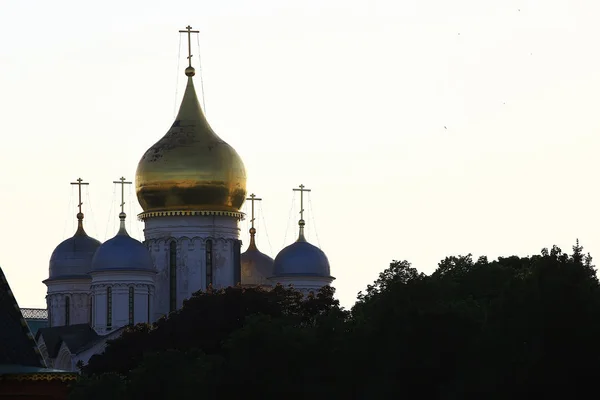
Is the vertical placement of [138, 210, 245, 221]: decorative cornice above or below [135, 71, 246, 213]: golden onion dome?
below

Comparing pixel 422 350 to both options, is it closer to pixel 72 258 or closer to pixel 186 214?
pixel 186 214

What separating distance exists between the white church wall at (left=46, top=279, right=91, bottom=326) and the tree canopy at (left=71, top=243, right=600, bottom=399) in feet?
151

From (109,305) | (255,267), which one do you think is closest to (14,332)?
(109,305)

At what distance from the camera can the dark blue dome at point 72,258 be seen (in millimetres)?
107438

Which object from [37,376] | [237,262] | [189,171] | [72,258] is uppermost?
[189,171]

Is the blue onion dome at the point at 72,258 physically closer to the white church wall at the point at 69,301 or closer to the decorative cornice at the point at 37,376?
the white church wall at the point at 69,301

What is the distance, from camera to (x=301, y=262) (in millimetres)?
103375

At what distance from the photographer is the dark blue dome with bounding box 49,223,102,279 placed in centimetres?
10744

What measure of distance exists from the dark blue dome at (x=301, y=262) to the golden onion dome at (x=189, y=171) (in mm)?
3444

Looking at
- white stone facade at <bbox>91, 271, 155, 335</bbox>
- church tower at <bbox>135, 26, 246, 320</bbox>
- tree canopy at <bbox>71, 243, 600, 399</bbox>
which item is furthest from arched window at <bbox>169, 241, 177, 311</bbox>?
tree canopy at <bbox>71, 243, 600, 399</bbox>

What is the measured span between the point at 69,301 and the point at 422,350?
2480 inches

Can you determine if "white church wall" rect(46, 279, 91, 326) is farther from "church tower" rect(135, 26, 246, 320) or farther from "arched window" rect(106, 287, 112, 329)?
"arched window" rect(106, 287, 112, 329)

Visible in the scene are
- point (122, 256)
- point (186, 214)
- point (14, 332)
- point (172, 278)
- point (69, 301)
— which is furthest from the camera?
point (69, 301)

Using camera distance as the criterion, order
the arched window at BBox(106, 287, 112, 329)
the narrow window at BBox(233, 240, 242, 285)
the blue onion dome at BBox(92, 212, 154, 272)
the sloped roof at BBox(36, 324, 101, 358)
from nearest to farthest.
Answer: the blue onion dome at BBox(92, 212, 154, 272), the arched window at BBox(106, 287, 112, 329), the sloped roof at BBox(36, 324, 101, 358), the narrow window at BBox(233, 240, 242, 285)
